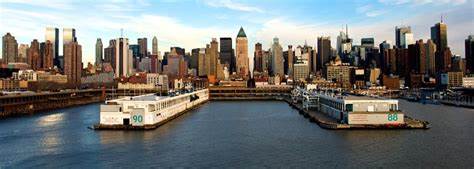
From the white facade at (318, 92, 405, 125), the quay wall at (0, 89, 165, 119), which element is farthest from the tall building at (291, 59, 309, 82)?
the white facade at (318, 92, 405, 125)

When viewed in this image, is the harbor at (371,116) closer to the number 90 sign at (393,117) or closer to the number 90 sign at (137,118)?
the number 90 sign at (393,117)

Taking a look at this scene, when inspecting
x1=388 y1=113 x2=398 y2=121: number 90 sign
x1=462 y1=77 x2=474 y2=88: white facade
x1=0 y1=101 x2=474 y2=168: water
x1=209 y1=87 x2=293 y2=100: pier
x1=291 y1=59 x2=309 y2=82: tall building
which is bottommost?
x1=0 y1=101 x2=474 y2=168: water

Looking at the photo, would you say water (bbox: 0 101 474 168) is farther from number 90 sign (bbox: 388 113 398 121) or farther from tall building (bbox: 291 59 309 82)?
tall building (bbox: 291 59 309 82)

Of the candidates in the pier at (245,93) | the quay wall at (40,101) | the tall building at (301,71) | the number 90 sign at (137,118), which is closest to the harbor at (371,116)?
the number 90 sign at (137,118)

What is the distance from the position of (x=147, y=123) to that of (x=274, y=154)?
43.9ft

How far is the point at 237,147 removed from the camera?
87.4 feet

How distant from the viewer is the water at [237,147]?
73.0ft

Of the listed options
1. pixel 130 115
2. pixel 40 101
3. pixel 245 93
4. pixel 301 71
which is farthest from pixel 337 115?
pixel 301 71

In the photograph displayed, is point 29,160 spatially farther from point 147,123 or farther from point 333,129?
point 333,129

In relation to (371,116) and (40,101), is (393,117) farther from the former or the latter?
(40,101)

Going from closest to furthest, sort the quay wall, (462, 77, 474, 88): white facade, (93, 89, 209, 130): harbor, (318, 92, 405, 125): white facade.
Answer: (318, 92, 405, 125): white facade → (93, 89, 209, 130): harbor → the quay wall → (462, 77, 474, 88): white facade

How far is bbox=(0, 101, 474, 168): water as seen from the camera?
22.3 meters

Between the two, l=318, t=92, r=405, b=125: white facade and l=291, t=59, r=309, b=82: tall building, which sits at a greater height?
l=291, t=59, r=309, b=82: tall building

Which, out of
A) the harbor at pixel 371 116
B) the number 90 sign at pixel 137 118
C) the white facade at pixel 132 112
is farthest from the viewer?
the number 90 sign at pixel 137 118
